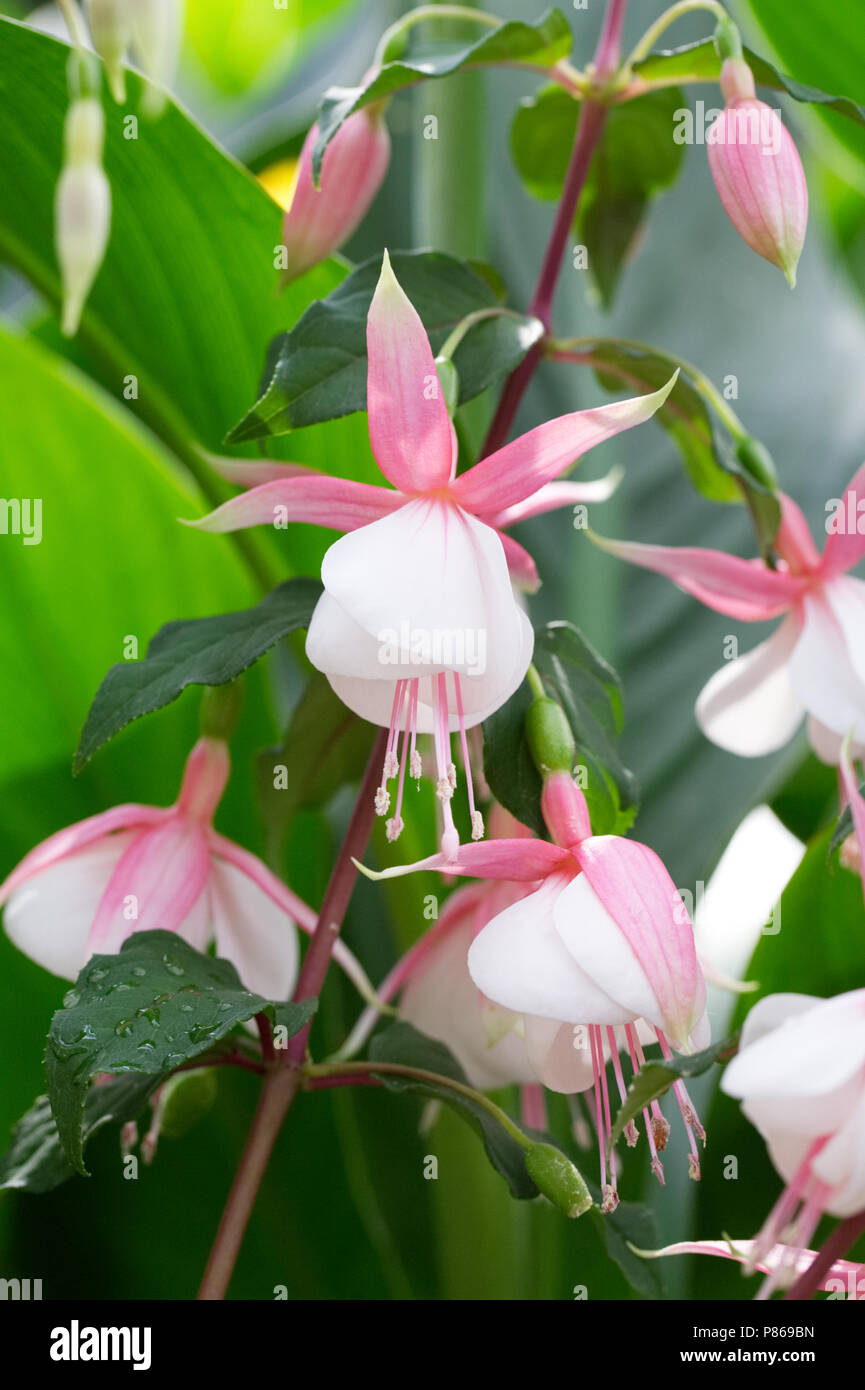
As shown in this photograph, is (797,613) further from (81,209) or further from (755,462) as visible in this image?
(81,209)

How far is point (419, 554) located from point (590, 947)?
0.36 ft

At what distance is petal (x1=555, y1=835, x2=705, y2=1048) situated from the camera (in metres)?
0.31

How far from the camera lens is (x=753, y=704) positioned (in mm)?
508

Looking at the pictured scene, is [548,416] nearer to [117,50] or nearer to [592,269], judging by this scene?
[592,269]

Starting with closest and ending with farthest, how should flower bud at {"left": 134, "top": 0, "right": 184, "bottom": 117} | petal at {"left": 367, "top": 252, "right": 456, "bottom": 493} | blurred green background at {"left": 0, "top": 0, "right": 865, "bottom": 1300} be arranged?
flower bud at {"left": 134, "top": 0, "right": 184, "bottom": 117}
petal at {"left": 367, "top": 252, "right": 456, "bottom": 493}
blurred green background at {"left": 0, "top": 0, "right": 865, "bottom": 1300}

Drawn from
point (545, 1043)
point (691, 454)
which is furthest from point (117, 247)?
point (545, 1043)

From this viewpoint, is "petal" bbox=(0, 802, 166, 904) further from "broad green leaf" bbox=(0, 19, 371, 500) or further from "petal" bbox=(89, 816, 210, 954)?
"broad green leaf" bbox=(0, 19, 371, 500)

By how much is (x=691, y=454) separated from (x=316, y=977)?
9.7 inches

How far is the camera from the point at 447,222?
0.59 meters

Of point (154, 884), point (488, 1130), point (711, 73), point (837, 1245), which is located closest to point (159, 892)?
point (154, 884)

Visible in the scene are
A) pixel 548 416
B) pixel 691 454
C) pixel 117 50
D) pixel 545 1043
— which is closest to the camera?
pixel 117 50

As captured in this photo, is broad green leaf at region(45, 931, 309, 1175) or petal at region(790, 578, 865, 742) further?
petal at region(790, 578, 865, 742)

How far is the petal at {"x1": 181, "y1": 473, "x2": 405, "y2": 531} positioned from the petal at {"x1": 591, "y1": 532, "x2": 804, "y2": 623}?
12cm

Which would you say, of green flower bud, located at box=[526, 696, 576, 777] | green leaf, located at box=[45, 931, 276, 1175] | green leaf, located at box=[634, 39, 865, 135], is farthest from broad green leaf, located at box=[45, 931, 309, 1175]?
green leaf, located at box=[634, 39, 865, 135]
